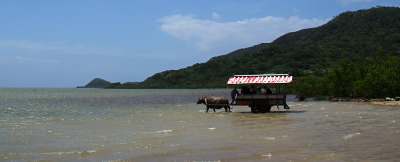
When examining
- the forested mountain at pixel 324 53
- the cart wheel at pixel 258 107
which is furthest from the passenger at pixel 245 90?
the forested mountain at pixel 324 53

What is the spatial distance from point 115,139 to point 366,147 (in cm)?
953

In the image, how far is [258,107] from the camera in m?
28.8

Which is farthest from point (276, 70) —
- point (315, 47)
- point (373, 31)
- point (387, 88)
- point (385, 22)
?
point (387, 88)

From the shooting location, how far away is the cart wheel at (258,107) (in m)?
28.4

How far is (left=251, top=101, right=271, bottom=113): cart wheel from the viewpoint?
2841 centimetres

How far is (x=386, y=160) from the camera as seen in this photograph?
1010 cm

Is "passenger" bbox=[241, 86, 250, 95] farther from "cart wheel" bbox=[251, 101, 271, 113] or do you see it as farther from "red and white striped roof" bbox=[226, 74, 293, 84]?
"cart wheel" bbox=[251, 101, 271, 113]

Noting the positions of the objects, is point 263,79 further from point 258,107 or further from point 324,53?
point 324,53

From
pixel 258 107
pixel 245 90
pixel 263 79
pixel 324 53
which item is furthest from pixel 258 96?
pixel 324 53

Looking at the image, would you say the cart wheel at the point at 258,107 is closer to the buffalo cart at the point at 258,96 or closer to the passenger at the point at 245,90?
the buffalo cart at the point at 258,96

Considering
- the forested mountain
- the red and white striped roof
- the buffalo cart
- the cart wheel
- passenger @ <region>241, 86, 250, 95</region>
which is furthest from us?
the forested mountain

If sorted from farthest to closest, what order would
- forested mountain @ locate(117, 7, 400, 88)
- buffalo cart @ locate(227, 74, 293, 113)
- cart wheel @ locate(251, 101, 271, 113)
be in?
forested mountain @ locate(117, 7, 400, 88)
cart wheel @ locate(251, 101, 271, 113)
buffalo cart @ locate(227, 74, 293, 113)

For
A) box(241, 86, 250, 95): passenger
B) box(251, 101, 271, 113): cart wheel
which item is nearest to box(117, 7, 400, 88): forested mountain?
box(251, 101, 271, 113): cart wheel

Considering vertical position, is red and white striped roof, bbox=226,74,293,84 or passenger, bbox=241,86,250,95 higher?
red and white striped roof, bbox=226,74,293,84
